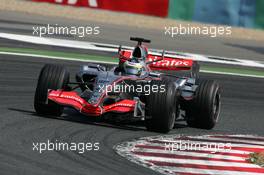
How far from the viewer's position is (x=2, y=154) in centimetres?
1157

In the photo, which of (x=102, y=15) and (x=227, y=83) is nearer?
(x=227, y=83)

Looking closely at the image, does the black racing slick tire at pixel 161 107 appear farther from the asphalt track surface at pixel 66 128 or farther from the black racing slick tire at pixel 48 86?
the black racing slick tire at pixel 48 86

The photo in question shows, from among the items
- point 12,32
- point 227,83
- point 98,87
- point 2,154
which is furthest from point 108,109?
point 12,32

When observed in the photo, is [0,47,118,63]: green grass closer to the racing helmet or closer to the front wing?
the racing helmet

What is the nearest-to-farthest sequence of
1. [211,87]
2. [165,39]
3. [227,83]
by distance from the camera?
[211,87]
[227,83]
[165,39]

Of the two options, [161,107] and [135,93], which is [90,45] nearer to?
[135,93]

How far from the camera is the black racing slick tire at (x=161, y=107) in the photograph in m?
14.1

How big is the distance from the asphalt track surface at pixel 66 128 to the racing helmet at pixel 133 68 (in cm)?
86

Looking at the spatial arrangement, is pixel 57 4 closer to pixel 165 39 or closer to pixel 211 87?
pixel 165 39

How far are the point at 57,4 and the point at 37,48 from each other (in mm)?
9329

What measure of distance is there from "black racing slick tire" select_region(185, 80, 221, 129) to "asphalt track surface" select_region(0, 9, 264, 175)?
17cm

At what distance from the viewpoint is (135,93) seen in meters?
15.1

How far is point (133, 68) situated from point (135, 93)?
21.8 inches

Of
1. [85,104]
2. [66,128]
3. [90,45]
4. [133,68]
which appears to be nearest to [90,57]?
[90,45]
